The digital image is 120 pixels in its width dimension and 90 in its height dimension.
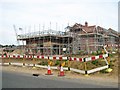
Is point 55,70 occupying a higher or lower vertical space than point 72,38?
lower

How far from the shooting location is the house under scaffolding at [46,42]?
48.3 metres

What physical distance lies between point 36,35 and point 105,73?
116ft

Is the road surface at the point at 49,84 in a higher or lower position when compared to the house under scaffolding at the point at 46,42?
lower

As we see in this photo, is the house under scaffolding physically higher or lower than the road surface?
higher

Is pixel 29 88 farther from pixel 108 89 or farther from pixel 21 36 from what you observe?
pixel 21 36

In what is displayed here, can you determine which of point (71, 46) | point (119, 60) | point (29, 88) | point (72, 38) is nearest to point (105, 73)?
point (119, 60)

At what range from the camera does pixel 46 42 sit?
50594 millimetres

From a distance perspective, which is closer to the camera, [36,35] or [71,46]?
[71,46]

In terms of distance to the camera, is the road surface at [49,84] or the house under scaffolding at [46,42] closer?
the road surface at [49,84]

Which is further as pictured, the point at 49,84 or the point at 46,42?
the point at 46,42

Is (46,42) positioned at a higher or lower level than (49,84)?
higher

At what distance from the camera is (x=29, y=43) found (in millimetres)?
55344

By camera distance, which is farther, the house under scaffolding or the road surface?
the house under scaffolding

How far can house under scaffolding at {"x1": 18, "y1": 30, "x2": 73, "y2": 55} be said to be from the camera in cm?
4834
